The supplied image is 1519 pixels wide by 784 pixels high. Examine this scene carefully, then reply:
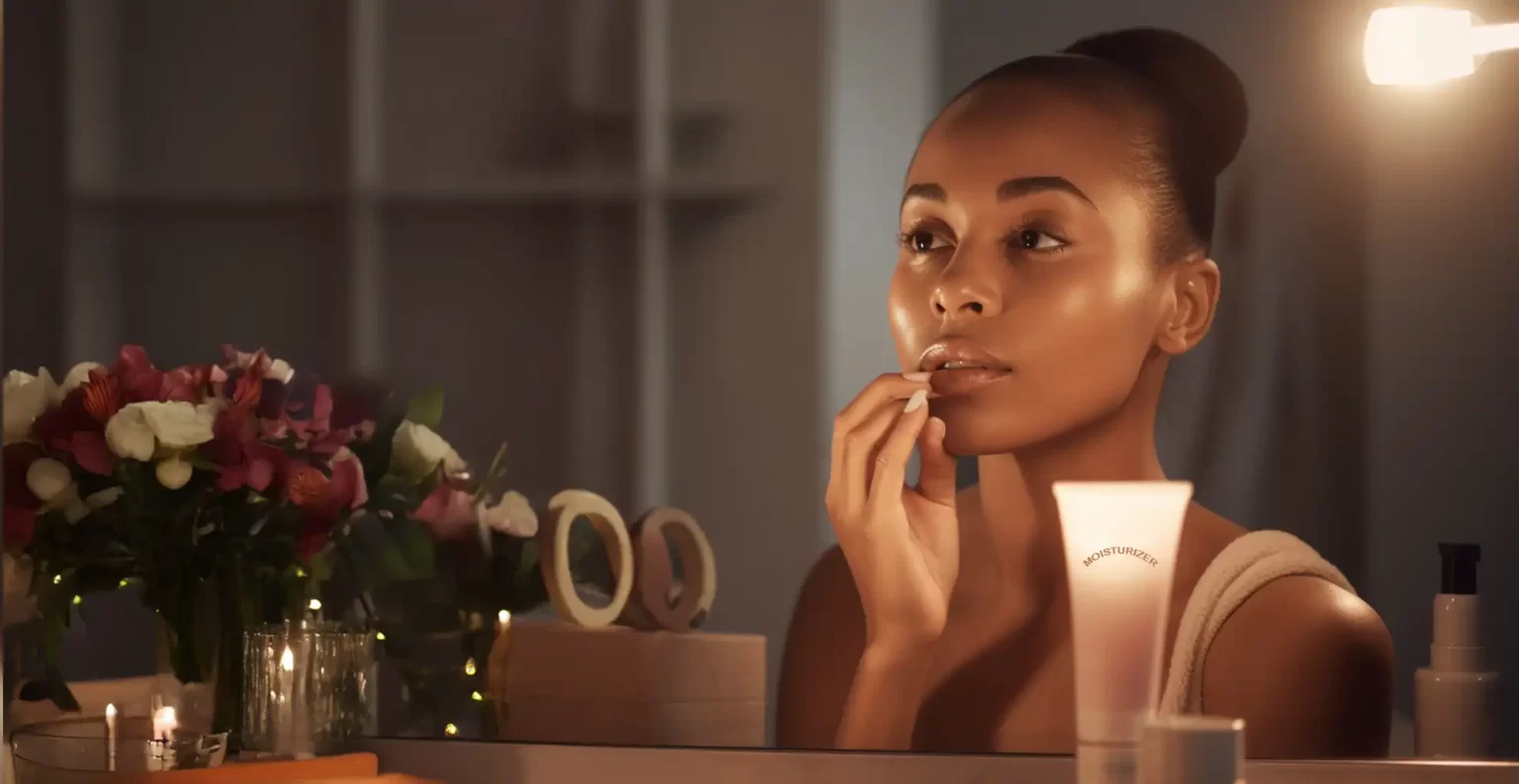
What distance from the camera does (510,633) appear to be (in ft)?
2.47

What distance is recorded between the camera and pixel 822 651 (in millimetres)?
724

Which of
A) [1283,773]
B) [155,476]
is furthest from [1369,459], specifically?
[155,476]

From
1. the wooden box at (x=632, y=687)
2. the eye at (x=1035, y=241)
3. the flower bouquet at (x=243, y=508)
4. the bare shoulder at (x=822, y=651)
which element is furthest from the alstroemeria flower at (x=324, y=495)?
the eye at (x=1035, y=241)

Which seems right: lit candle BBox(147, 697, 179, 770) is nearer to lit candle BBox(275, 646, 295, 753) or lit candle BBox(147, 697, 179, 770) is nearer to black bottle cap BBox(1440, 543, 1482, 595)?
lit candle BBox(275, 646, 295, 753)

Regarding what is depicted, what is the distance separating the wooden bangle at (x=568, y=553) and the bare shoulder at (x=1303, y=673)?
0.27 m

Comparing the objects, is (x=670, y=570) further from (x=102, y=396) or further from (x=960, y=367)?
(x=102, y=396)

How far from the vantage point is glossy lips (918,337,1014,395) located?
70 cm

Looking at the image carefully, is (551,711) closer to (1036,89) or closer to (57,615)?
(57,615)

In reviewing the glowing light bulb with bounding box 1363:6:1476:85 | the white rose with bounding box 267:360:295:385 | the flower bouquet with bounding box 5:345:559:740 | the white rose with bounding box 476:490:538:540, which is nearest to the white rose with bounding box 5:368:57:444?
the flower bouquet with bounding box 5:345:559:740

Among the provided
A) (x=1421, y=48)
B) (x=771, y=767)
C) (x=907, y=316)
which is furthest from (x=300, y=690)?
(x=1421, y=48)

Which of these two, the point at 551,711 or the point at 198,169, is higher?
the point at 198,169

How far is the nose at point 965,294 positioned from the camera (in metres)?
0.70

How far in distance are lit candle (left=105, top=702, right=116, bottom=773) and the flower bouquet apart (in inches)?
1.9

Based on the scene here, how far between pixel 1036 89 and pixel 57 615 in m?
0.54
